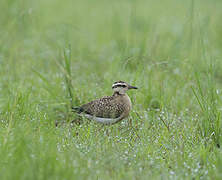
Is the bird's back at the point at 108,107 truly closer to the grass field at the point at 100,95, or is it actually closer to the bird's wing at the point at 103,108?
the bird's wing at the point at 103,108

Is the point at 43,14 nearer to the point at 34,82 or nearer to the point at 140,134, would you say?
the point at 34,82

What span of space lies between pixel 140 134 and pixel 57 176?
223cm

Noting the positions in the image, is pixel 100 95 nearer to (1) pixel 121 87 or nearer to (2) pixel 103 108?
(1) pixel 121 87

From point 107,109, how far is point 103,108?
0.07 metres

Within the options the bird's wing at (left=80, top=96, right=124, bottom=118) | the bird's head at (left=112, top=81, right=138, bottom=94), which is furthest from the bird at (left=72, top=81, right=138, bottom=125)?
the bird's head at (left=112, top=81, right=138, bottom=94)

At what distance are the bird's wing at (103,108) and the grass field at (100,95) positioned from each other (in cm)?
23

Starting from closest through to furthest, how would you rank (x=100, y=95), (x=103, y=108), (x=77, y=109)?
(x=103, y=108)
(x=77, y=109)
(x=100, y=95)

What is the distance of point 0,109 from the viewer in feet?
22.3

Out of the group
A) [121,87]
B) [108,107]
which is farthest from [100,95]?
[108,107]

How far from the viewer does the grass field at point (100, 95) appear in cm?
473

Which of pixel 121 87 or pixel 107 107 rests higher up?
pixel 121 87

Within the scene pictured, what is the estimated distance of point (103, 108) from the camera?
6.85 metres

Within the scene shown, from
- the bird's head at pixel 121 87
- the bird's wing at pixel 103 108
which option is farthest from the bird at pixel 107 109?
the bird's head at pixel 121 87

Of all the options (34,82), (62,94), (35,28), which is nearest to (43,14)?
(35,28)
